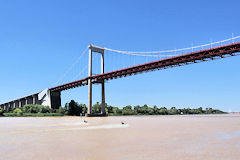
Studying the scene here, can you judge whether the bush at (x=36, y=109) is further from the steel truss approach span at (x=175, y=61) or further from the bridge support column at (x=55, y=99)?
the steel truss approach span at (x=175, y=61)

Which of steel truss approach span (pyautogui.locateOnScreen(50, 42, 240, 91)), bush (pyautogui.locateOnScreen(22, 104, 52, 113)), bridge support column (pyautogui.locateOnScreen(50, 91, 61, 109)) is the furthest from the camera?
bridge support column (pyautogui.locateOnScreen(50, 91, 61, 109))

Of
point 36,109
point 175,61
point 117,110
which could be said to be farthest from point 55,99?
point 175,61

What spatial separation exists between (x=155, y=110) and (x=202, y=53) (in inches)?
2646

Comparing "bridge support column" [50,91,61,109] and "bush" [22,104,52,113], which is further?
"bridge support column" [50,91,61,109]

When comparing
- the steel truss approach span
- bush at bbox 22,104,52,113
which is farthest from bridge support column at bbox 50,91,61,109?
the steel truss approach span

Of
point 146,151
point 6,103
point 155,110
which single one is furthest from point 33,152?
point 155,110

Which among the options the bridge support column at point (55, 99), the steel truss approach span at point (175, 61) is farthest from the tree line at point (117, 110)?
the steel truss approach span at point (175, 61)

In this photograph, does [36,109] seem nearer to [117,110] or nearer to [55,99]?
[55,99]

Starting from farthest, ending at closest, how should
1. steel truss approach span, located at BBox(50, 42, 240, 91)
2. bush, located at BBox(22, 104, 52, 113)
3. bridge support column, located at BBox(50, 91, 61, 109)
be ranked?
bridge support column, located at BBox(50, 91, 61, 109) < bush, located at BBox(22, 104, 52, 113) < steel truss approach span, located at BBox(50, 42, 240, 91)

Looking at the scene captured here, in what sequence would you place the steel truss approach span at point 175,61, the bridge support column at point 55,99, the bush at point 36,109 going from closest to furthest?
the steel truss approach span at point 175,61 → the bush at point 36,109 → the bridge support column at point 55,99

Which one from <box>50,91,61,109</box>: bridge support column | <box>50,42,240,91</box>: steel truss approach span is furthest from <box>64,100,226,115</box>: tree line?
<box>50,42,240,91</box>: steel truss approach span

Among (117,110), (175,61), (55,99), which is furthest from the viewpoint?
(117,110)

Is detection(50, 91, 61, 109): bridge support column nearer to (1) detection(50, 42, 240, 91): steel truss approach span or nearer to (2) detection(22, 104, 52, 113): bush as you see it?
(2) detection(22, 104, 52, 113): bush

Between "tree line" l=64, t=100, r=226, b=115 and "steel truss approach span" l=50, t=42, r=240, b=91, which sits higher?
"steel truss approach span" l=50, t=42, r=240, b=91
